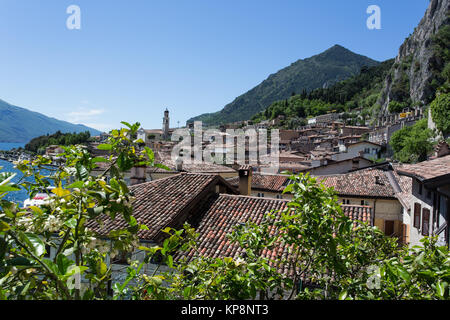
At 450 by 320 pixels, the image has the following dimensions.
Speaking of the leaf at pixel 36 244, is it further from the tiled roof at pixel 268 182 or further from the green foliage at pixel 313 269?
the tiled roof at pixel 268 182

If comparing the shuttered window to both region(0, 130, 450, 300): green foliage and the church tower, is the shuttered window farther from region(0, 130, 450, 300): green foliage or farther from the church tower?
the church tower

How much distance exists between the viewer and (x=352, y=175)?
27359 mm

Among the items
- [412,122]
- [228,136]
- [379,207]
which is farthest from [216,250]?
[228,136]

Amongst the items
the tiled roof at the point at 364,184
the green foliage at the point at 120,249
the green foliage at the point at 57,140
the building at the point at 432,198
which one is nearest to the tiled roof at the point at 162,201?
the building at the point at 432,198

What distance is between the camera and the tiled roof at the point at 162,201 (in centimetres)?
961

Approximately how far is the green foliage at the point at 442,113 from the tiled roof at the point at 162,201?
39275 millimetres

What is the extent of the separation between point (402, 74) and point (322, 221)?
347ft

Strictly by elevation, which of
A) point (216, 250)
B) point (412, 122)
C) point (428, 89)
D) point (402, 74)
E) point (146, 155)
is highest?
point (402, 74)

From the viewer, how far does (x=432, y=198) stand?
9125 mm

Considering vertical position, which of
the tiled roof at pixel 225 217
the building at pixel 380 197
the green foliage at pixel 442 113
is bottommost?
the building at pixel 380 197

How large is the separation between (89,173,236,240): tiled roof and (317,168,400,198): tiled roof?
1296cm

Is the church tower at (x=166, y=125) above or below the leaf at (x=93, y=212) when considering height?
above
